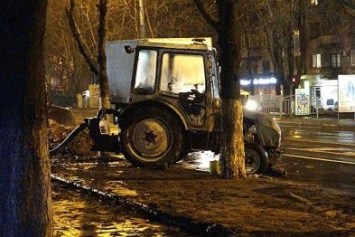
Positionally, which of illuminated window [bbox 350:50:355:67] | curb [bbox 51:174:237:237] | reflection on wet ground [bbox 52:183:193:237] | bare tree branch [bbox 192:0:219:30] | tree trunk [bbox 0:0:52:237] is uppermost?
illuminated window [bbox 350:50:355:67]

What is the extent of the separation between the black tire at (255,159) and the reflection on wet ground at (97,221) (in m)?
4.34

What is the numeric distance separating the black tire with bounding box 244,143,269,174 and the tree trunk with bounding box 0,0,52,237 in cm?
869

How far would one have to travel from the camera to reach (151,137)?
15516mm

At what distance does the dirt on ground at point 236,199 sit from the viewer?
883 cm

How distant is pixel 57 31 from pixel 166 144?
38.3 metres

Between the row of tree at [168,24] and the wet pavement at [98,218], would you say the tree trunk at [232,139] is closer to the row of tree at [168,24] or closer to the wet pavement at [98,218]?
the wet pavement at [98,218]

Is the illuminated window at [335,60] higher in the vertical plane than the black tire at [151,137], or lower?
higher

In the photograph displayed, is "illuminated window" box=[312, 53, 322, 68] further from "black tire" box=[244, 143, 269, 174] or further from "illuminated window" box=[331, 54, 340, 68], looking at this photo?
"black tire" box=[244, 143, 269, 174]

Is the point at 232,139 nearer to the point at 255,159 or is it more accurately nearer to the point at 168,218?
the point at 255,159

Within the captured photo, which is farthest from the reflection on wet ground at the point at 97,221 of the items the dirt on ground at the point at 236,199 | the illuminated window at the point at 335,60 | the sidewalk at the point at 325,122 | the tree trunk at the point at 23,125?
the illuminated window at the point at 335,60

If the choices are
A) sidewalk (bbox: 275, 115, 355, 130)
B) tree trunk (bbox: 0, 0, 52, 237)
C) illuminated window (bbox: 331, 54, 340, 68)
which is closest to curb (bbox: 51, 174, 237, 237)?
tree trunk (bbox: 0, 0, 52, 237)

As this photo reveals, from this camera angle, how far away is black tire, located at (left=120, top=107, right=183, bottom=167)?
15.3m

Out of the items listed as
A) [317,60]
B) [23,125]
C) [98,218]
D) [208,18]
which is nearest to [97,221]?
[98,218]

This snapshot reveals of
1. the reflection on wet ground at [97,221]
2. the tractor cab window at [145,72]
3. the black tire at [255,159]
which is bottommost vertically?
the reflection on wet ground at [97,221]
